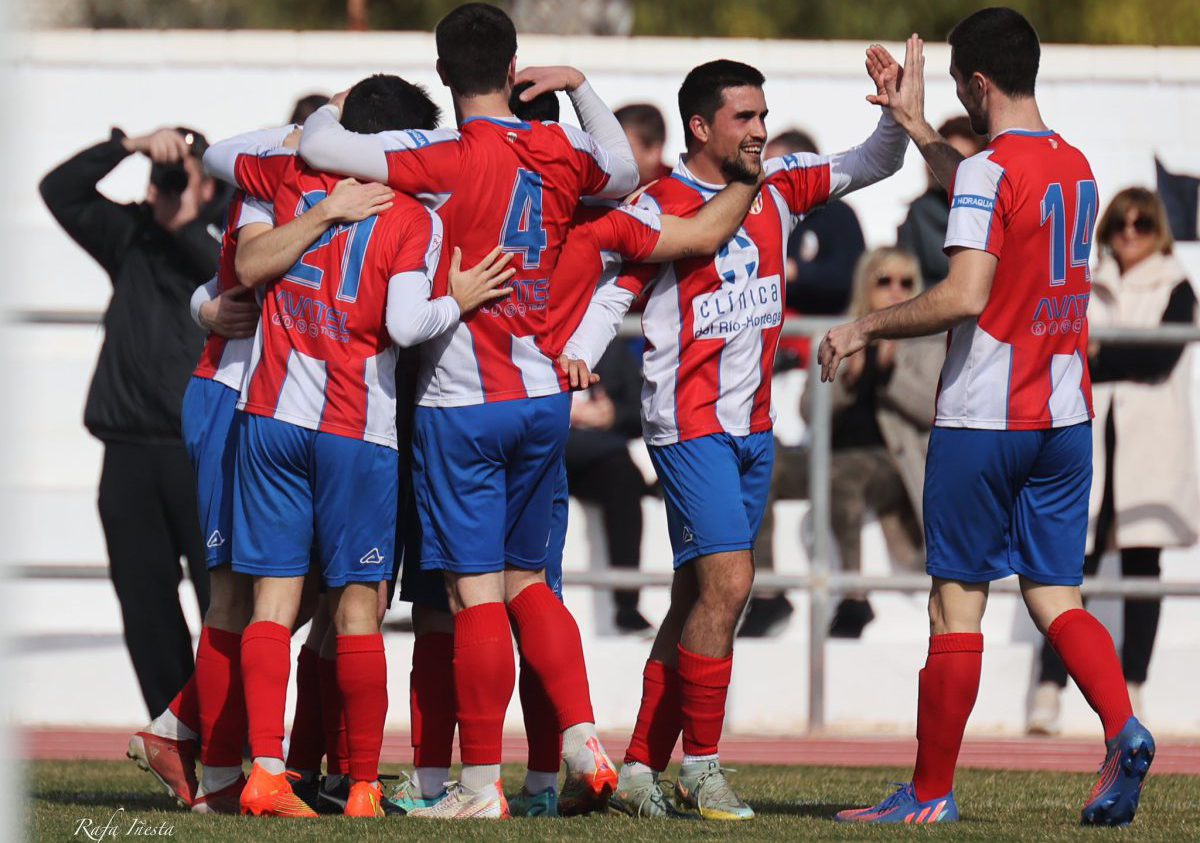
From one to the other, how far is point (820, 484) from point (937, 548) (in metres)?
3.02

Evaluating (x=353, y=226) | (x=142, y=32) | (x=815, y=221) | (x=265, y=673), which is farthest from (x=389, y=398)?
(x=142, y=32)

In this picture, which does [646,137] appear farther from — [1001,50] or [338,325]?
[338,325]

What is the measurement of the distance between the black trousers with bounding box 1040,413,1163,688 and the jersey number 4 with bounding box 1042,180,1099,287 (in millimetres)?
3445

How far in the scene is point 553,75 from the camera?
18.8 feet

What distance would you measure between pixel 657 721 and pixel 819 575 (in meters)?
2.66

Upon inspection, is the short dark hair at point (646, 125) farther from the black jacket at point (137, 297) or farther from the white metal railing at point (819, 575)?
the black jacket at point (137, 297)

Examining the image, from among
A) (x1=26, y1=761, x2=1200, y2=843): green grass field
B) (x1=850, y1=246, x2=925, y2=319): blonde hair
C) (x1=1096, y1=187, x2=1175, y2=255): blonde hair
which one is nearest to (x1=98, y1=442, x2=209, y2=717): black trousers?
(x1=26, y1=761, x2=1200, y2=843): green grass field

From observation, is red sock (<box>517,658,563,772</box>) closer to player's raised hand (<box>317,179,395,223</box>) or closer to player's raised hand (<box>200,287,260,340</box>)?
player's raised hand (<box>200,287,260,340</box>)

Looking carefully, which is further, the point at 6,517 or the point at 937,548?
the point at 937,548

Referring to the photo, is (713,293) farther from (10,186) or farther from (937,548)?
(10,186)

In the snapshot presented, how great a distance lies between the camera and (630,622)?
8930 millimetres

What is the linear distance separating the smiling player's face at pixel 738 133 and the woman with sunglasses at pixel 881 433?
289cm

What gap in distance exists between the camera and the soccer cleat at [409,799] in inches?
218

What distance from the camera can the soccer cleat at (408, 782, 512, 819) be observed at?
17.2 ft
